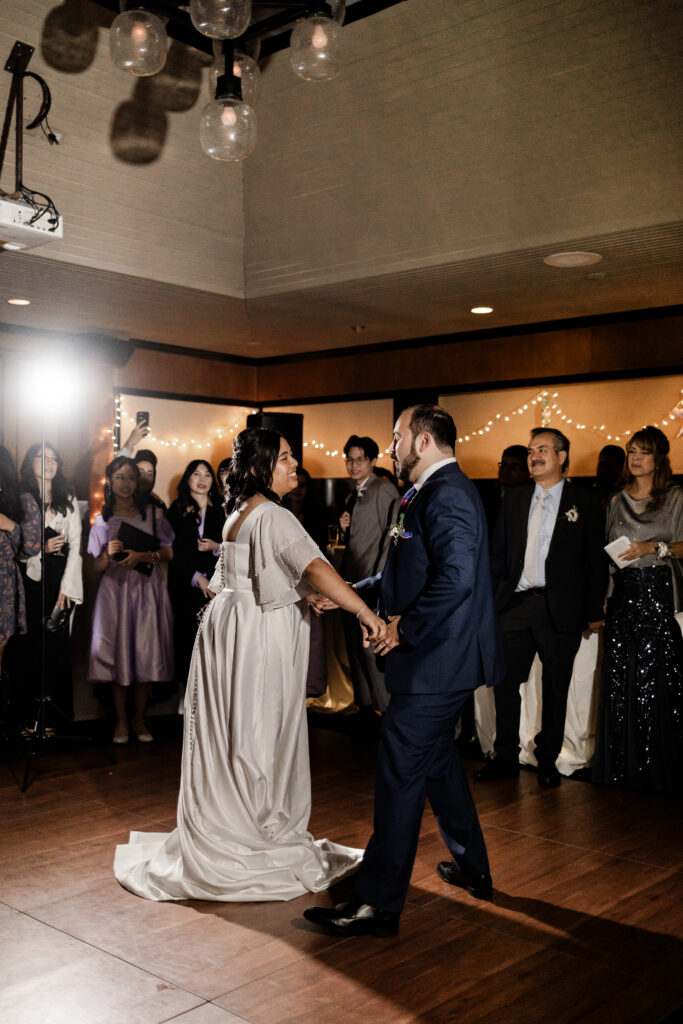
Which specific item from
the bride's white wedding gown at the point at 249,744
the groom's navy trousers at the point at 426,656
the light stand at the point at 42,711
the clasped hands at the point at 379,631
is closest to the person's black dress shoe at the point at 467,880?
the bride's white wedding gown at the point at 249,744

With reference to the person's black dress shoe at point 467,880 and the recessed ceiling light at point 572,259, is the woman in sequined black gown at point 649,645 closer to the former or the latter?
the recessed ceiling light at point 572,259

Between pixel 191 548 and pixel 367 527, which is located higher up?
pixel 367 527

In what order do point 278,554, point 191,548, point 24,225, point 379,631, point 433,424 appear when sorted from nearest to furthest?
point 379,631 < point 433,424 < point 278,554 < point 24,225 < point 191,548

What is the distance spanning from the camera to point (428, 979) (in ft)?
9.62

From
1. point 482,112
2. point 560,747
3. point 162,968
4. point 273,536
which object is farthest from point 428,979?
point 482,112

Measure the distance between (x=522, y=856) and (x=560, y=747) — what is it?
1.27 metres

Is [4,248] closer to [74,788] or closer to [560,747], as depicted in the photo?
[74,788]

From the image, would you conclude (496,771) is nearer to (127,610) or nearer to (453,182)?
(127,610)

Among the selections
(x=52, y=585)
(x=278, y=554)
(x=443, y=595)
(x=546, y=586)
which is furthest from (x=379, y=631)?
(x=52, y=585)

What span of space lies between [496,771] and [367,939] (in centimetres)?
214

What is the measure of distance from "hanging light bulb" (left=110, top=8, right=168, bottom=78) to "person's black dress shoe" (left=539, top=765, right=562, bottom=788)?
12.7 ft

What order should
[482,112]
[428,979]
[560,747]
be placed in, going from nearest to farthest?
[428,979] < [482,112] < [560,747]

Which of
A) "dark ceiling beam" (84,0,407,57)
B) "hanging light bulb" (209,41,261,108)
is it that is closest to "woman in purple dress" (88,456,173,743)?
"dark ceiling beam" (84,0,407,57)

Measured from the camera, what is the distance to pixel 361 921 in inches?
126
